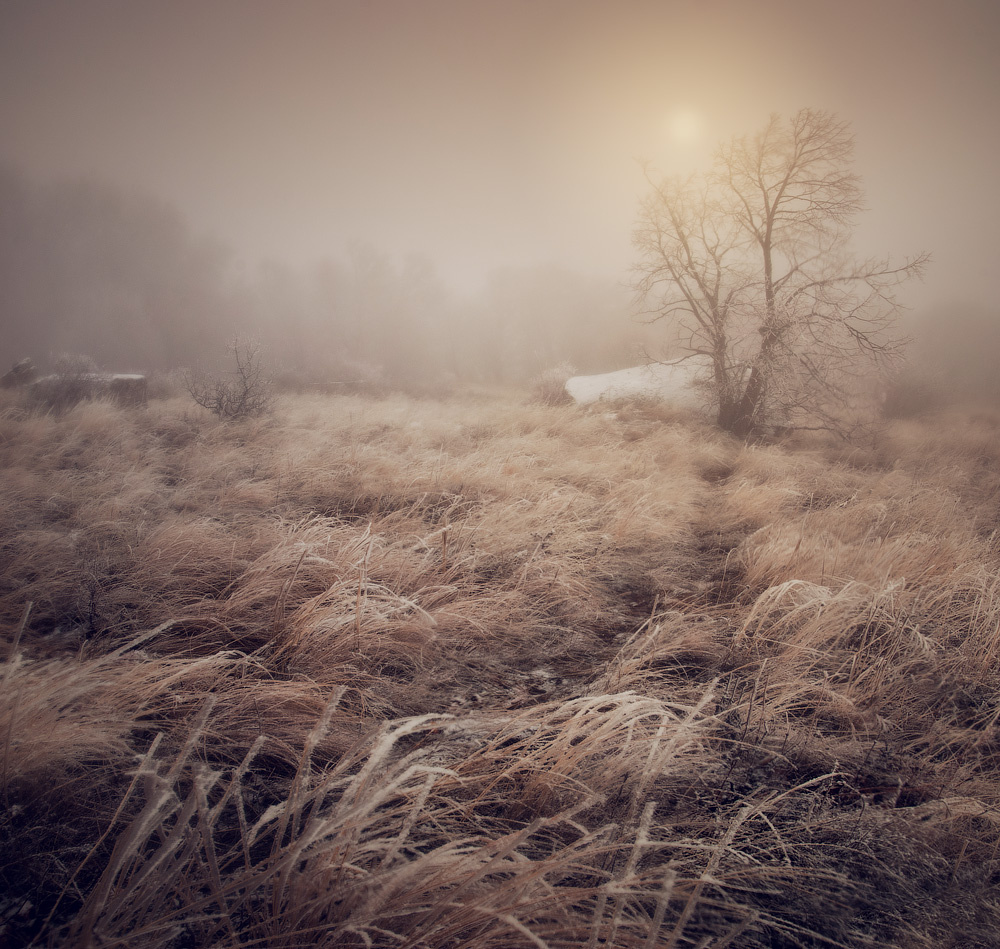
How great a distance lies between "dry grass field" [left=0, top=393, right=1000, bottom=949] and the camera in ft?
2.42

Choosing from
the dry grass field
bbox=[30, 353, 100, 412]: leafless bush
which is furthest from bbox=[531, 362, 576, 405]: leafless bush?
bbox=[30, 353, 100, 412]: leafless bush

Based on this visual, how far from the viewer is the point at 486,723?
125 centimetres

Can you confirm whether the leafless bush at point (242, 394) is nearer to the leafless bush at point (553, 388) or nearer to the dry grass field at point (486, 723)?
the dry grass field at point (486, 723)

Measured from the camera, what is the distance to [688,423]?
783 cm

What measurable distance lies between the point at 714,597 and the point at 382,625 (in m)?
1.66

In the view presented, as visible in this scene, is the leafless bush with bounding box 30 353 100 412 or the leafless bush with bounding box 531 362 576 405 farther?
the leafless bush with bounding box 531 362 576 405

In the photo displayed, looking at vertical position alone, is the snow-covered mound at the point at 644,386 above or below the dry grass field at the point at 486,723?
above

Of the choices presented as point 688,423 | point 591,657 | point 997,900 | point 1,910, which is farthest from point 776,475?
point 1,910

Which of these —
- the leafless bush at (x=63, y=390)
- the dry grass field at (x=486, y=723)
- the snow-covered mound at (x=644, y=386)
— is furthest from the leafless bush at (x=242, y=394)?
the snow-covered mound at (x=644, y=386)

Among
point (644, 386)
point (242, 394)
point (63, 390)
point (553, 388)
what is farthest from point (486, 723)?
point (553, 388)

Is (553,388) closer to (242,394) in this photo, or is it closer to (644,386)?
(644,386)

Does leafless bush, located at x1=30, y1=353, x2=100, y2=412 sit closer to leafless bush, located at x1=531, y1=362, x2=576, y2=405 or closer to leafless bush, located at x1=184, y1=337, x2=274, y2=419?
leafless bush, located at x1=184, y1=337, x2=274, y2=419

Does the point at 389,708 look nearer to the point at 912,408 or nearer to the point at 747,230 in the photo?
the point at 747,230

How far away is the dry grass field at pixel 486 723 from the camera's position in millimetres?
736
